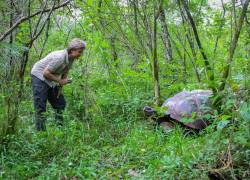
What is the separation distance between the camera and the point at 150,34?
21.1 feet

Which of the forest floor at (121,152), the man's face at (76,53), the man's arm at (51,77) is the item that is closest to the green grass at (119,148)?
the forest floor at (121,152)

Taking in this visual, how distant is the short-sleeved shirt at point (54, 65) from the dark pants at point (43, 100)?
7 centimetres

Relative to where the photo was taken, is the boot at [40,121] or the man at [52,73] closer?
the boot at [40,121]

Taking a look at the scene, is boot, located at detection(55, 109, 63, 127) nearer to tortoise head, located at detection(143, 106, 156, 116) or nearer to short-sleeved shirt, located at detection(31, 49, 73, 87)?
short-sleeved shirt, located at detection(31, 49, 73, 87)

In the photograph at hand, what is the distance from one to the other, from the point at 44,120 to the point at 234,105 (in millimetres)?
2965

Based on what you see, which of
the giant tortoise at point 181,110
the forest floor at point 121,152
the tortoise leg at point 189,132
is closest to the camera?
the forest floor at point 121,152

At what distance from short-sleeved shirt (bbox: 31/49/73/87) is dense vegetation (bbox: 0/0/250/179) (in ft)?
0.63

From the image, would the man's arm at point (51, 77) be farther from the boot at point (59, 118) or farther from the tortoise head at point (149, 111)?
the tortoise head at point (149, 111)

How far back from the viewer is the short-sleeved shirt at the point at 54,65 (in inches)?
226

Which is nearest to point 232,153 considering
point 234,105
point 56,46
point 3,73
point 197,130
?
point 234,105

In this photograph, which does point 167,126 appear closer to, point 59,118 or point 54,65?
point 59,118

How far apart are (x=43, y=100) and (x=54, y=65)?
21.3 inches

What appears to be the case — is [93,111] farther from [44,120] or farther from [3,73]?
[3,73]

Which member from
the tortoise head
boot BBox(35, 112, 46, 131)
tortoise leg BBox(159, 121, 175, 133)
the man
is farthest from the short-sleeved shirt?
tortoise leg BBox(159, 121, 175, 133)
